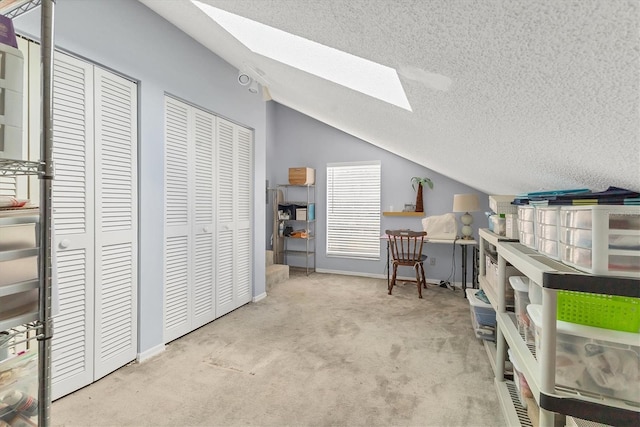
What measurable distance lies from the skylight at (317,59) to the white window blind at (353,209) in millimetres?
3327

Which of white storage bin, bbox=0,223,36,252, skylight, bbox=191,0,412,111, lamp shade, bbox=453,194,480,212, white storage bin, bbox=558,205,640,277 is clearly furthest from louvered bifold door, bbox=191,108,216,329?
lamp shade, bbox=453,194,480,212

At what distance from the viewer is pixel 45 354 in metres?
0.81

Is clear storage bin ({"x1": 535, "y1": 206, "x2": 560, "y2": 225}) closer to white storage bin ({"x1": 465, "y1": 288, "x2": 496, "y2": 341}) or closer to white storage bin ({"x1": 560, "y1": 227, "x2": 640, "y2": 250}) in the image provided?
white storage bin ({"x1": 560, "y1": 227, "x2": 640, "y2": 250})

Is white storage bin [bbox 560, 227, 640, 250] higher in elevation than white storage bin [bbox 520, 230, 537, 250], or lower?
higher

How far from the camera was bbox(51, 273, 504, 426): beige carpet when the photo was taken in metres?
1.70

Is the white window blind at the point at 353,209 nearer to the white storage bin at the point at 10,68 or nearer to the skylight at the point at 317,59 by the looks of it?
the skylight at the point at 317,59

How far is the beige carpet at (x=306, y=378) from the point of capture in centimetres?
170

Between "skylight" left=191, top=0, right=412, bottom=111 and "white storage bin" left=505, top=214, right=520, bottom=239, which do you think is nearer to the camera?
"skylight" left=191, top=0, right=412, bottom=111

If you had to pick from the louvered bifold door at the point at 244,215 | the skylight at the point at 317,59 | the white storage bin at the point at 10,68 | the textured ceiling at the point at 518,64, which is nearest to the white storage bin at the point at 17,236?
the white storage bin at the point at 10,68

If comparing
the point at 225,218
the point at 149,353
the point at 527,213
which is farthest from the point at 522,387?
the point at 225,218

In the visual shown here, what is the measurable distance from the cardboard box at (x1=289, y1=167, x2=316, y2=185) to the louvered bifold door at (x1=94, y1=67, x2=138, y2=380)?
9.88 feet

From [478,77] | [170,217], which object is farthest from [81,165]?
[478,77]

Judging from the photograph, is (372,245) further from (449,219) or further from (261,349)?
(261,349)

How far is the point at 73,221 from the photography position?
74.0 inches
